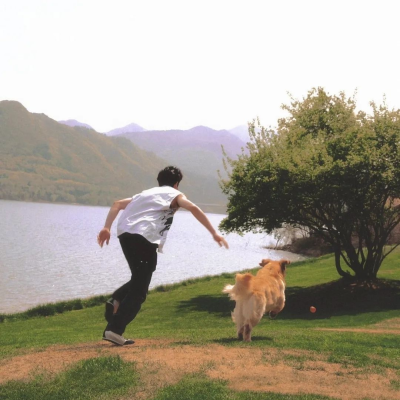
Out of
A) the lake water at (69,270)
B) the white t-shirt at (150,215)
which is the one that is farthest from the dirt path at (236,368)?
the lake water at (69,270)

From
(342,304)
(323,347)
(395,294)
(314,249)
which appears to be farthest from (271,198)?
(314,249)

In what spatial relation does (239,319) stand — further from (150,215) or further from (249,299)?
(150,215)

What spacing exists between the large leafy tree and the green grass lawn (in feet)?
12.3

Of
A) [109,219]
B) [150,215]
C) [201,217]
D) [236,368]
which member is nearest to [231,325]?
[109,219]

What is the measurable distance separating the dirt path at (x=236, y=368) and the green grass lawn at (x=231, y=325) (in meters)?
0.24

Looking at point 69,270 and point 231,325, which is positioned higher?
point 231,325

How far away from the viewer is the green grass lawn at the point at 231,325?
26.1 feet

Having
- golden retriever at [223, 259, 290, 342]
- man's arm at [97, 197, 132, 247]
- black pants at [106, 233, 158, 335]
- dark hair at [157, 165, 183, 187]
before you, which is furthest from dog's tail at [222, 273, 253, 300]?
man's arm at [97, 197, 132, 247]

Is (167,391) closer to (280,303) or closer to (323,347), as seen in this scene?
(323,347)

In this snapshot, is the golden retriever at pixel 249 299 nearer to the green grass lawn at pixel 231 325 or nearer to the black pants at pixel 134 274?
the green grass lawn at pixel 231 325

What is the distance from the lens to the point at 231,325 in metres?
19.4

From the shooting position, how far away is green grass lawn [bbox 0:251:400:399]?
7.96 meters

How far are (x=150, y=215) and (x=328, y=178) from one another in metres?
17.2

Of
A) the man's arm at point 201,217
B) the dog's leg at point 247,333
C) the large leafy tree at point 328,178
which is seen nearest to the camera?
the man's arm at point 201,217
